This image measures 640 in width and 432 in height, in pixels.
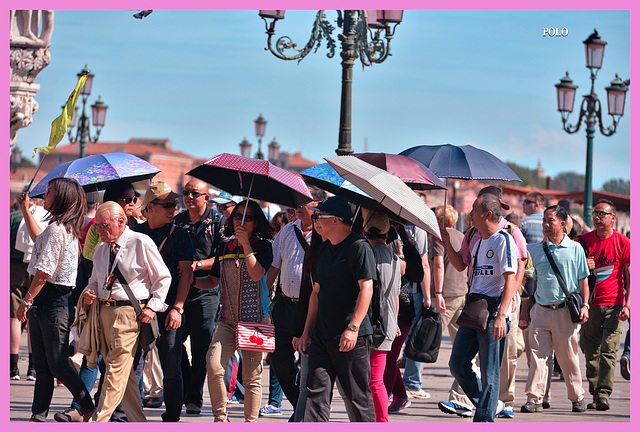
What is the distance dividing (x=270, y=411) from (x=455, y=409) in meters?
1.54

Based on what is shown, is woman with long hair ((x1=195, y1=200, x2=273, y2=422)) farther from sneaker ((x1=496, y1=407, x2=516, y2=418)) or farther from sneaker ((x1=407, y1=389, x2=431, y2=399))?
sneaker ((x1=407, y1=389, x2=431, y2=399))

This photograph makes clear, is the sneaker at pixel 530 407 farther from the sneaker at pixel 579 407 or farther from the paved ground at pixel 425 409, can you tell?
the sneaker at pixel 579 407

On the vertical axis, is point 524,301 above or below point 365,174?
below

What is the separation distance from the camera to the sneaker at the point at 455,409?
794cm

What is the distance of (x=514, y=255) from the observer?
6781mm

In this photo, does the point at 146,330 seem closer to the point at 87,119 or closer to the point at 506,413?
the point at 506,413

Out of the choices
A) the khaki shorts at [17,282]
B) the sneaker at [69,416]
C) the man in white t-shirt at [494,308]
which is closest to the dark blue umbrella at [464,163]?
the man in white t-shirt at [494,308]

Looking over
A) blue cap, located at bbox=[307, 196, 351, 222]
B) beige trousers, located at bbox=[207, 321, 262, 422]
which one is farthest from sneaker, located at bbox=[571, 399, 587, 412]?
blue cap, located at bbox=[307, 196, 351, 222]

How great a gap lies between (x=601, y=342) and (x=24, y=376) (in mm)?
5537

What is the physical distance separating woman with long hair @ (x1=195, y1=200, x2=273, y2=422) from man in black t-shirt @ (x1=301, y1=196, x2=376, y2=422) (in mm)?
989

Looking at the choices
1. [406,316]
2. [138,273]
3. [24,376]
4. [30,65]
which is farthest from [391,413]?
[30,65]

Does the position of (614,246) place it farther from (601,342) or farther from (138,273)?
(138,273)

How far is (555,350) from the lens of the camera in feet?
27.2

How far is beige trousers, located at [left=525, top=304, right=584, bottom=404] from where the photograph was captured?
26.8 ft
